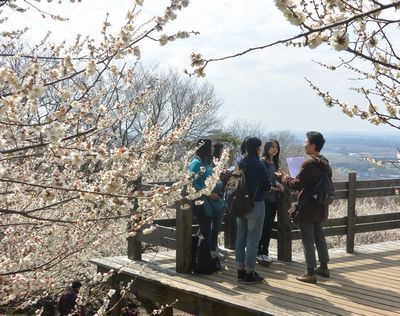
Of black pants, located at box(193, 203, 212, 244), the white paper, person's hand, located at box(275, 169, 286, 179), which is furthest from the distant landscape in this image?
black pants, located at box(193, 203, 212, 244)

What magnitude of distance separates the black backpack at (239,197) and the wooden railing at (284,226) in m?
0.65

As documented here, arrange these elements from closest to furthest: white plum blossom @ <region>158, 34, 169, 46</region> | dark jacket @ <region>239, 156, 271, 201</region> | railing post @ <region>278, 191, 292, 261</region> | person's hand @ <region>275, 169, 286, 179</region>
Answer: white plum blossom @ <region>158, 34, 169, 46</region>
dark jacket @ <region>239, 156, 271, 201</region>
person's hand @ <region>275, 169, 286, 179</region>
railing post @ <region>278, 191, 292, 261</region>

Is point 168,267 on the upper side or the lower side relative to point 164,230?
lower

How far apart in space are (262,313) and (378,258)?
3.24m

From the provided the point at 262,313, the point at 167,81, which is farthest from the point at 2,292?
the point at 167,81

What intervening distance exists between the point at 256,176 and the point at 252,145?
1.14 feet

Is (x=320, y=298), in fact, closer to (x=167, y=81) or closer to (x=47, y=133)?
(x=47, y=133)

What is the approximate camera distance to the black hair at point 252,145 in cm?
603

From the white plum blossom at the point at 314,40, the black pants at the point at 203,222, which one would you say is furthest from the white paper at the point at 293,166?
the white plum blossom at the point at 314,40

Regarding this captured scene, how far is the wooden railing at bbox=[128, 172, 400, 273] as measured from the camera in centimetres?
665

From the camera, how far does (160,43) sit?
3.32 m

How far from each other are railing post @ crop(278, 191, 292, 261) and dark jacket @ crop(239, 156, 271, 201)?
123cm

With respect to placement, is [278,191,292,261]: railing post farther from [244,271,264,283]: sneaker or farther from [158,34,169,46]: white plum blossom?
[158,34,169,46]: white plum blossom

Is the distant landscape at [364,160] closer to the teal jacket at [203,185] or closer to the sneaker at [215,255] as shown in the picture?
the teal jacket at [203,185]
